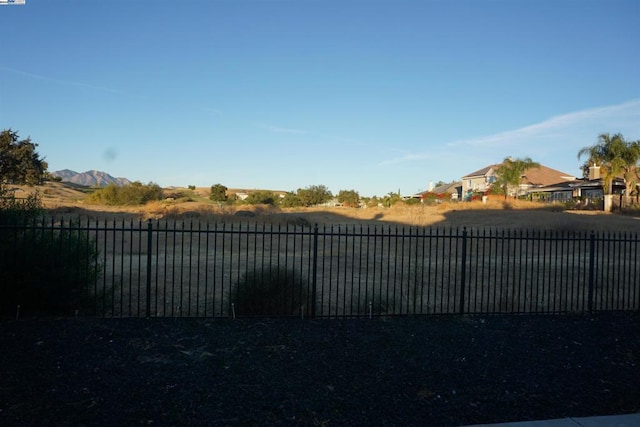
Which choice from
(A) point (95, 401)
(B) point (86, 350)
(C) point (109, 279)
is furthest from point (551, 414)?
(C) point (109, 279)

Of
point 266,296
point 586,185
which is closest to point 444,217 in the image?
point 586,185

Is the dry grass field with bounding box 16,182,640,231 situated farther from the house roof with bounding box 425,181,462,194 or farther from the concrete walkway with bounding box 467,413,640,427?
the house roof with bounding box 425,181,462,194

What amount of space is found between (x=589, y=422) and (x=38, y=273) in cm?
784

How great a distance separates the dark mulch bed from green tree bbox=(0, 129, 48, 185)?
31430 millimetres

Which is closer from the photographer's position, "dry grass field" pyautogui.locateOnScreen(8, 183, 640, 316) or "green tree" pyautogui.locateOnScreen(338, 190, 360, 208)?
"dry grass field" pyautogui.locateOnScreen(8, 183, 640, 316)

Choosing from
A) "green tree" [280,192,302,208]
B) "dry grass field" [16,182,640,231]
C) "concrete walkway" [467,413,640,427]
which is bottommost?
"concrete walkway" [467,413,640,427]

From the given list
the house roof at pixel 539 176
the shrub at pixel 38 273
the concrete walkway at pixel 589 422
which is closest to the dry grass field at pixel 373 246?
the shrub at pixel 38 273

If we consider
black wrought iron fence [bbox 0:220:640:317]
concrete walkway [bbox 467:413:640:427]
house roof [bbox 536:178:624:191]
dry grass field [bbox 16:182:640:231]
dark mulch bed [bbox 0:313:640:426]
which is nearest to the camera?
concrete walkway [bbox 467:413:640:427]

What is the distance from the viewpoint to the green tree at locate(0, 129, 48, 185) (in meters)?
34.3

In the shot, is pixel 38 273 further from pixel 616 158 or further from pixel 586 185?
pixel 586 185

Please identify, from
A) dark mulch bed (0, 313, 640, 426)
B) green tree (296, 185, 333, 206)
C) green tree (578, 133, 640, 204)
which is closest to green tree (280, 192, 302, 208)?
green tree (296, 185, 333, 206)

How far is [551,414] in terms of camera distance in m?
5.05

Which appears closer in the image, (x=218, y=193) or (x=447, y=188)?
(x=218, y=193)

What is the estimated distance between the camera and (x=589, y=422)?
4.81 metres
